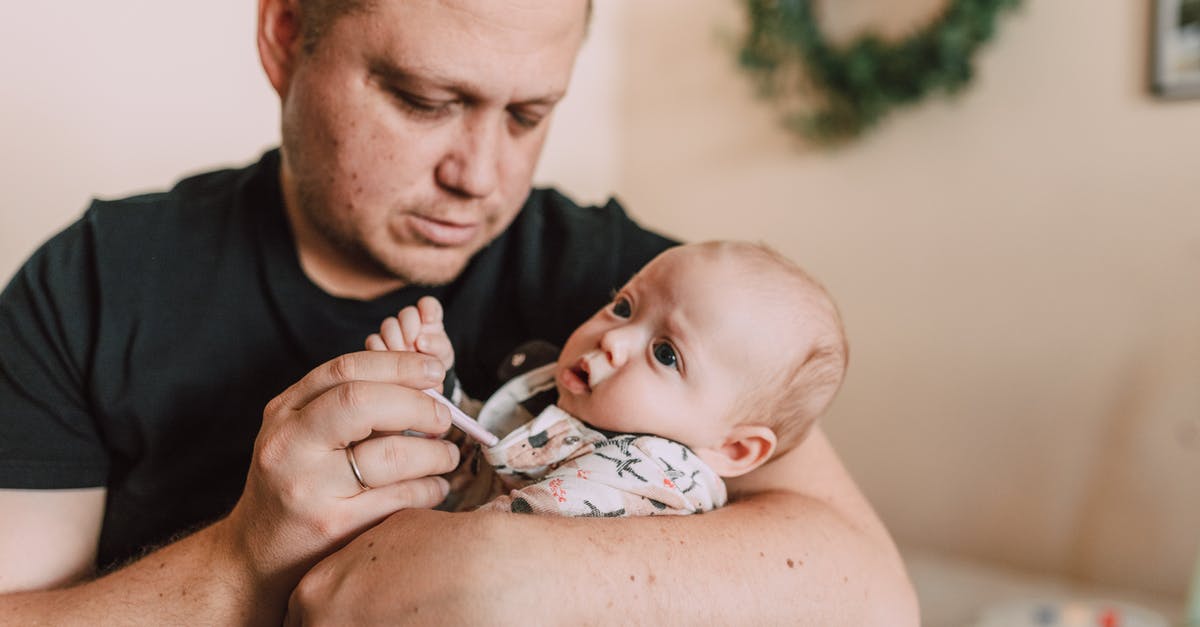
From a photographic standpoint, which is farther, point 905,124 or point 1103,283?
point 905,124

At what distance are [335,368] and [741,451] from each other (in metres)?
0.52

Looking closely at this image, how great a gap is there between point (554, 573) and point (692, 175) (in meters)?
2.14

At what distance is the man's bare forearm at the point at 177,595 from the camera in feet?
3.28

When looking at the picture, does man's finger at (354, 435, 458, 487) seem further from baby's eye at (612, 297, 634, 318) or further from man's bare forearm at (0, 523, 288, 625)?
baby's eye at (612, 297, 634, 318)

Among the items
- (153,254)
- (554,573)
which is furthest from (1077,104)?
(153,254)

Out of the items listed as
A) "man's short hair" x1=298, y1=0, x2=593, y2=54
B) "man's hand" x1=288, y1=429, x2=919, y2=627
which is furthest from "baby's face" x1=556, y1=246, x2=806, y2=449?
"man's short hair" x1=298, y1=0, x2=593, y2=54

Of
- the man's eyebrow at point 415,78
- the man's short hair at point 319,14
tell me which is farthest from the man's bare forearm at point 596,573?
the man's short hair at point 319,14

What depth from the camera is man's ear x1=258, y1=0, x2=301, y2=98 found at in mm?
1343

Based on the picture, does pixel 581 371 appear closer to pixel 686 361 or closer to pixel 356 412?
pixel 686 361

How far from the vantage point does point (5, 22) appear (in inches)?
68.0

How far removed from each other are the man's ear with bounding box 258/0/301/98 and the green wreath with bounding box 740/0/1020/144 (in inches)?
58.1

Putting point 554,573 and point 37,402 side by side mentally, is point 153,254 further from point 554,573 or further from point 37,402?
point 554,573

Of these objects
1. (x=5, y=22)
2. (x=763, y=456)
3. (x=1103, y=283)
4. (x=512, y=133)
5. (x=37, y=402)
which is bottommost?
(x=1103, y=283)

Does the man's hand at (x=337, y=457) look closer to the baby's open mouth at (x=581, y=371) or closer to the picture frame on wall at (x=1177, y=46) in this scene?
the baby's open mouth at (x=581, y=371)
